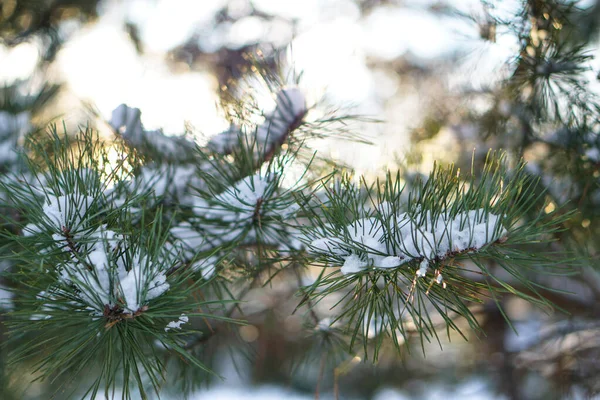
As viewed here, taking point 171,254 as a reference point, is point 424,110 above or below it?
above

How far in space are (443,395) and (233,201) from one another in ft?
5.53

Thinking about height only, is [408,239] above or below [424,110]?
below

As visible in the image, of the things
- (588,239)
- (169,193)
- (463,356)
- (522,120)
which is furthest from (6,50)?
(463,356)

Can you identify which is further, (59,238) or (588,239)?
(588,239)

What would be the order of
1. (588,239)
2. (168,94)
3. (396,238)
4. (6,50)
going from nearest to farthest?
(396,238) → (588,239) → (168,94) → (6,50)

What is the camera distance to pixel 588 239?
0.96 metres

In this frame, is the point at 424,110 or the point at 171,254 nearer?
the point at 171,254

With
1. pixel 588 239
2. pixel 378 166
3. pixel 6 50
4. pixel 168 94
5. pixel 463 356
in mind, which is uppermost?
pixel 6 50

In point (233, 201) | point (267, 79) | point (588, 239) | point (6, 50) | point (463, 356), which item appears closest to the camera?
point (233, 201)

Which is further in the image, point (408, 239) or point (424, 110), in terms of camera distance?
point (424, 110)

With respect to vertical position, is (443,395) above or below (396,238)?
below

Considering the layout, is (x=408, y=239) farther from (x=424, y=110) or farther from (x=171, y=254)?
(x=424, y=110)

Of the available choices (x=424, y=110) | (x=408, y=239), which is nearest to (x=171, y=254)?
(x=408, y=239)

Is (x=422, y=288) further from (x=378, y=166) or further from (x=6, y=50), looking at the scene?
(x=6, y=50)
